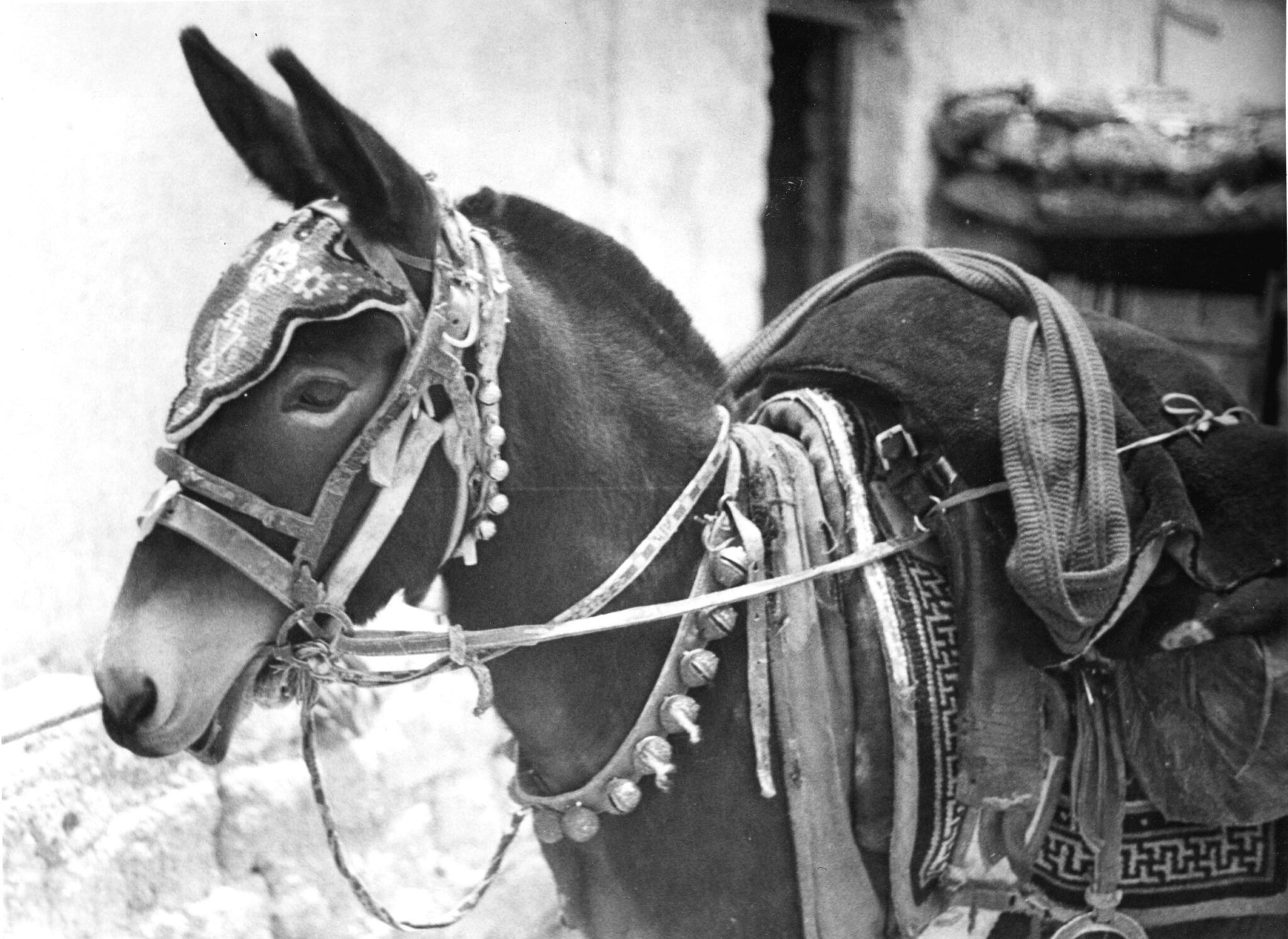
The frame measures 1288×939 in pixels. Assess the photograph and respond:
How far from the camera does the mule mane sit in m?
1.25

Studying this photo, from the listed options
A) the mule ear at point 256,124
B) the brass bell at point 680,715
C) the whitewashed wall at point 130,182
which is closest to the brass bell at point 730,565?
the brass bell at point 680,715

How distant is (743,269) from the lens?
2.53 meters

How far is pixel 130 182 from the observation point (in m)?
1.65

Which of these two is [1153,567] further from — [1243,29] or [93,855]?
[93,855]

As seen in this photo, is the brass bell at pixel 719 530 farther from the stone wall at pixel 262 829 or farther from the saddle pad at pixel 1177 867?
the stone wall at pixel 262 829

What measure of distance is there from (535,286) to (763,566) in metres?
0.40

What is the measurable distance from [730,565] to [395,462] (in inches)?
15.2

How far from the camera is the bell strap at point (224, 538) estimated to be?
1.01 m

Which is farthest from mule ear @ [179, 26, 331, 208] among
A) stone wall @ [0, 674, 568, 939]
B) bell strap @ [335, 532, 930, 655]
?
stone wall @ [0, 674, 568, 939]

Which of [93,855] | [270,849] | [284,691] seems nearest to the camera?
[284,691]

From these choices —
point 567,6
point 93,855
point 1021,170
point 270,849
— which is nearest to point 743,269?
point 567,6

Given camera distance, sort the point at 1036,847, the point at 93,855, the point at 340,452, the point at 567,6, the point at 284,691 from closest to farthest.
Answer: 1. the point at 340,452
2. the point at 284,691
3. the point at 1036,847
4. the point at 93,855
5. the point at 567,6

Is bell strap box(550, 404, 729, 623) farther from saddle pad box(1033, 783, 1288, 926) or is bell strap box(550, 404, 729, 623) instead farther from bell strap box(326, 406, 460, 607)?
saddle pad box(1033, 783, 1288, 926)

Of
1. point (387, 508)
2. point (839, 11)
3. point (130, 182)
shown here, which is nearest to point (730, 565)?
point (387, 508)
